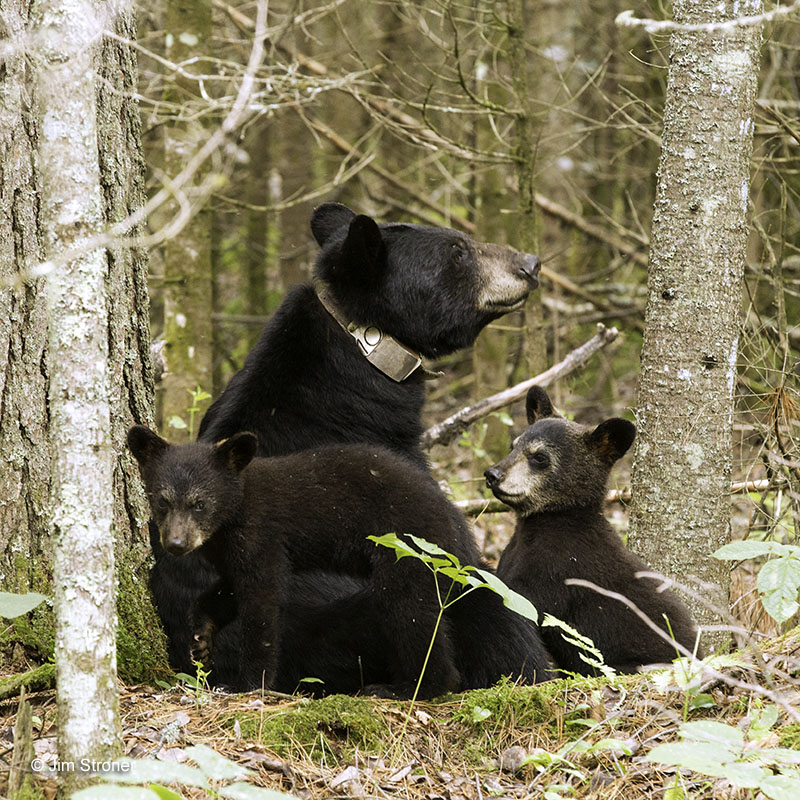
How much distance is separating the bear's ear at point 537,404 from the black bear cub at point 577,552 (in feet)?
0.89

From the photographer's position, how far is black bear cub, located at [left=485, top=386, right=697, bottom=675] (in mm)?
4945

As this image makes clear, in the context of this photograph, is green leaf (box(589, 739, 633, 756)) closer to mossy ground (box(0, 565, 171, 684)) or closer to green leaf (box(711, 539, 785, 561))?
green leaf (box(711, 539, 785, 561))

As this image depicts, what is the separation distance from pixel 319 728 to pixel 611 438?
8.22 feet

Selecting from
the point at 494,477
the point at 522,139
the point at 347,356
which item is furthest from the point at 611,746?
the point at 522,139

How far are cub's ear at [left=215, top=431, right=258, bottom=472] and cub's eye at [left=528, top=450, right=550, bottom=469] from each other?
1.88m

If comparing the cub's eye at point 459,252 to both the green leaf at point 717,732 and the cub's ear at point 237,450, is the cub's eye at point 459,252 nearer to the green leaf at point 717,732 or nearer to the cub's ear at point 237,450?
the cub's ear at point 237,450

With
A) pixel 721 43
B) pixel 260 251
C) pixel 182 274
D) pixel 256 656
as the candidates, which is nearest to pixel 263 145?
pixel 260 251

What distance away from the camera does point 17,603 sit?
3.42 metres

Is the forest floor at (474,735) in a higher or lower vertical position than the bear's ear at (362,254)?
lower

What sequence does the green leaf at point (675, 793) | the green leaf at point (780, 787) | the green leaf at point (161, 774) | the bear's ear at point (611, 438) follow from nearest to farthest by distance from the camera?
the green leaf at point (161, 774) → the green leaf at point (780, 787) → the green leaf at point (675, 793) → the bear's ear at point (611, 438)

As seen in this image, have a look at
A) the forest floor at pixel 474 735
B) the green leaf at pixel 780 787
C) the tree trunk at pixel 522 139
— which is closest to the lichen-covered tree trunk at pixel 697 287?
the forest floor at pixel 474 735

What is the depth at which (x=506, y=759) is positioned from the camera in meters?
3.79

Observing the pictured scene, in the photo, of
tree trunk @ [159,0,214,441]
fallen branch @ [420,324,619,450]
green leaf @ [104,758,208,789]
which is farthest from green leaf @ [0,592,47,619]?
tree trunk @ [159,0,214,441]

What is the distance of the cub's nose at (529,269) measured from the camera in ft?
19.8
